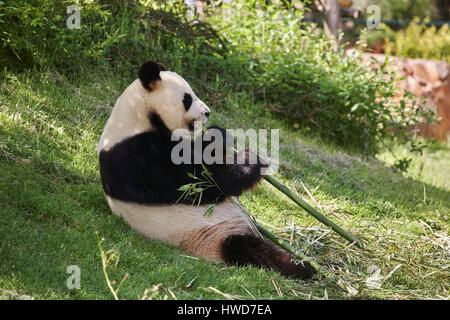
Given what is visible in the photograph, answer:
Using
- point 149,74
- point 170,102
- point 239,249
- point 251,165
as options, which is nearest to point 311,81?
point 251,165

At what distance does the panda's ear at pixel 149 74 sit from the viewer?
197 inches

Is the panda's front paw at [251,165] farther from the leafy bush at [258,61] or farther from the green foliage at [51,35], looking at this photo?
the leafy bush at [258,61]

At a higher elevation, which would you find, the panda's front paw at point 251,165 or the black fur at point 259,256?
the panda's front paw at point 251,165

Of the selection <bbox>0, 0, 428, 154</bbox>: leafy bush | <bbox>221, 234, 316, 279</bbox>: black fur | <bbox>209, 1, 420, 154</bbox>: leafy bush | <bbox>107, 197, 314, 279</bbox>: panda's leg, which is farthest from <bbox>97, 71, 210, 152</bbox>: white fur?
<bbox>209, 1, 420, 154</bbox>: leafy bush

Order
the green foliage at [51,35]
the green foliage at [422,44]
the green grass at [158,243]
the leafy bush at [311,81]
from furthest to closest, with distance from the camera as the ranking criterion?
the green foliage at [422,44]
the leafy bush at [311,81]
the green foliage at [51,35]
the green grass at [158,243]

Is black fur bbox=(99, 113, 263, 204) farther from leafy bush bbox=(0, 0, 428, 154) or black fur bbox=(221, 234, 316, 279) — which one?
leafy bush bbox=(0, 0, 428, 154)

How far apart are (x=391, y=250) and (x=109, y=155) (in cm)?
212

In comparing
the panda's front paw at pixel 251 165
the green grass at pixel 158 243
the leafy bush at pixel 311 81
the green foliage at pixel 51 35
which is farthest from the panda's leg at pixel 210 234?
the leafy bush at pixel 311 81

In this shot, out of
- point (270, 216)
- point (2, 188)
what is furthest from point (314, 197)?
point (2, 188)

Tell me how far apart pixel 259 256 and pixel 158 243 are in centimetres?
66

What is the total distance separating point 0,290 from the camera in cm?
418

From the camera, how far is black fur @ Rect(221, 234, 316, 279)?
493 centimetres

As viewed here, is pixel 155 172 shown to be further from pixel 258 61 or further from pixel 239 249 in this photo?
pixel 258 61

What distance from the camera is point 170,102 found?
513 centimetres
